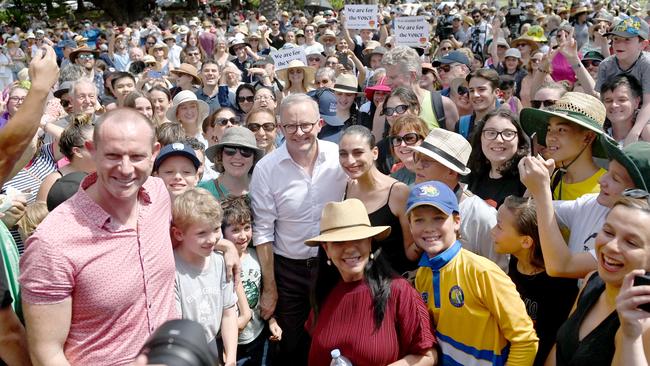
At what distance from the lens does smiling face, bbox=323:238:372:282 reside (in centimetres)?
305

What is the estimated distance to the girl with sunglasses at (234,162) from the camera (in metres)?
4.28

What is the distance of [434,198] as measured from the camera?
2.96 meters

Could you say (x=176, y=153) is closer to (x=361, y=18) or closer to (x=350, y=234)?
(x=350, y=234)

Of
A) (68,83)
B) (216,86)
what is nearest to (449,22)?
(216,86)

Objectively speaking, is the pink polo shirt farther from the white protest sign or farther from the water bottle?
the white protest sign

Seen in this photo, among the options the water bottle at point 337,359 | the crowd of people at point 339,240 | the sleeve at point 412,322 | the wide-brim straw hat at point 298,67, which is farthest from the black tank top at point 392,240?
the wide-brim straw hat at point 298,67

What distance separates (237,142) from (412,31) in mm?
5953

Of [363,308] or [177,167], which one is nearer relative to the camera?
[363,308]

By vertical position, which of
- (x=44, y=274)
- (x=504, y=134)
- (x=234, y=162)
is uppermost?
(x=44, y=274)

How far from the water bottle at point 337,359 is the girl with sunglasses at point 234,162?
1.69 meters

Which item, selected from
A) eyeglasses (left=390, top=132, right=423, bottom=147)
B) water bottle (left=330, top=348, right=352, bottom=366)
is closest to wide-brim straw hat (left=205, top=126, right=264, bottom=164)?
eyeglasses (left=390, top=132, right=423, bottom=147)

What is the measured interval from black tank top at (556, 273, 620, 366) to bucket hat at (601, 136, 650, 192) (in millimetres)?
521

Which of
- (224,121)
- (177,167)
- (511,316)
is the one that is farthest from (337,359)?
(224,121)

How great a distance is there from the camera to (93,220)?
2.32 m
